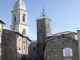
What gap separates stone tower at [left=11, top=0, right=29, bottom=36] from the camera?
69625 mm

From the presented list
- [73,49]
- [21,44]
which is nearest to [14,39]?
[21,44]

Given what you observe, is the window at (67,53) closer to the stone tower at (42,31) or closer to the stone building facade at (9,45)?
the stone building facade at (9,45)

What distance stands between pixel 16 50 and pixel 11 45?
1.39 metres

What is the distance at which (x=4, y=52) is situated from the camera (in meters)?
42.5

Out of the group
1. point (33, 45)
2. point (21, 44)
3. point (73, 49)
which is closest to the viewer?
point (73, 49)

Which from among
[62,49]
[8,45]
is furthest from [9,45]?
[62,49]

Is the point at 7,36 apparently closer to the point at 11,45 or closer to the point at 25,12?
the point at 11,45

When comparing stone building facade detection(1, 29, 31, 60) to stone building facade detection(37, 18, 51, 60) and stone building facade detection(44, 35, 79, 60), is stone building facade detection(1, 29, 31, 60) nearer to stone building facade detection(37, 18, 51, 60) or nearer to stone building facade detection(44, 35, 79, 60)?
stone building facade detection(44, 35, 79, 60)

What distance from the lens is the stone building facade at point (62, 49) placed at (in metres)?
41.9

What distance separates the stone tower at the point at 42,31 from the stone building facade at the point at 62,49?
855 inches

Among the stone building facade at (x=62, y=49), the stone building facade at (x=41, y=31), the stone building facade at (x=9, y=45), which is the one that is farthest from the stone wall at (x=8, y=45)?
the stone building facade at (x=41, y=31)

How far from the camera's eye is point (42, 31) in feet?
215

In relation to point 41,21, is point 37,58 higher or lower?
lower

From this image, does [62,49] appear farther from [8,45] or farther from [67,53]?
[8,45]
